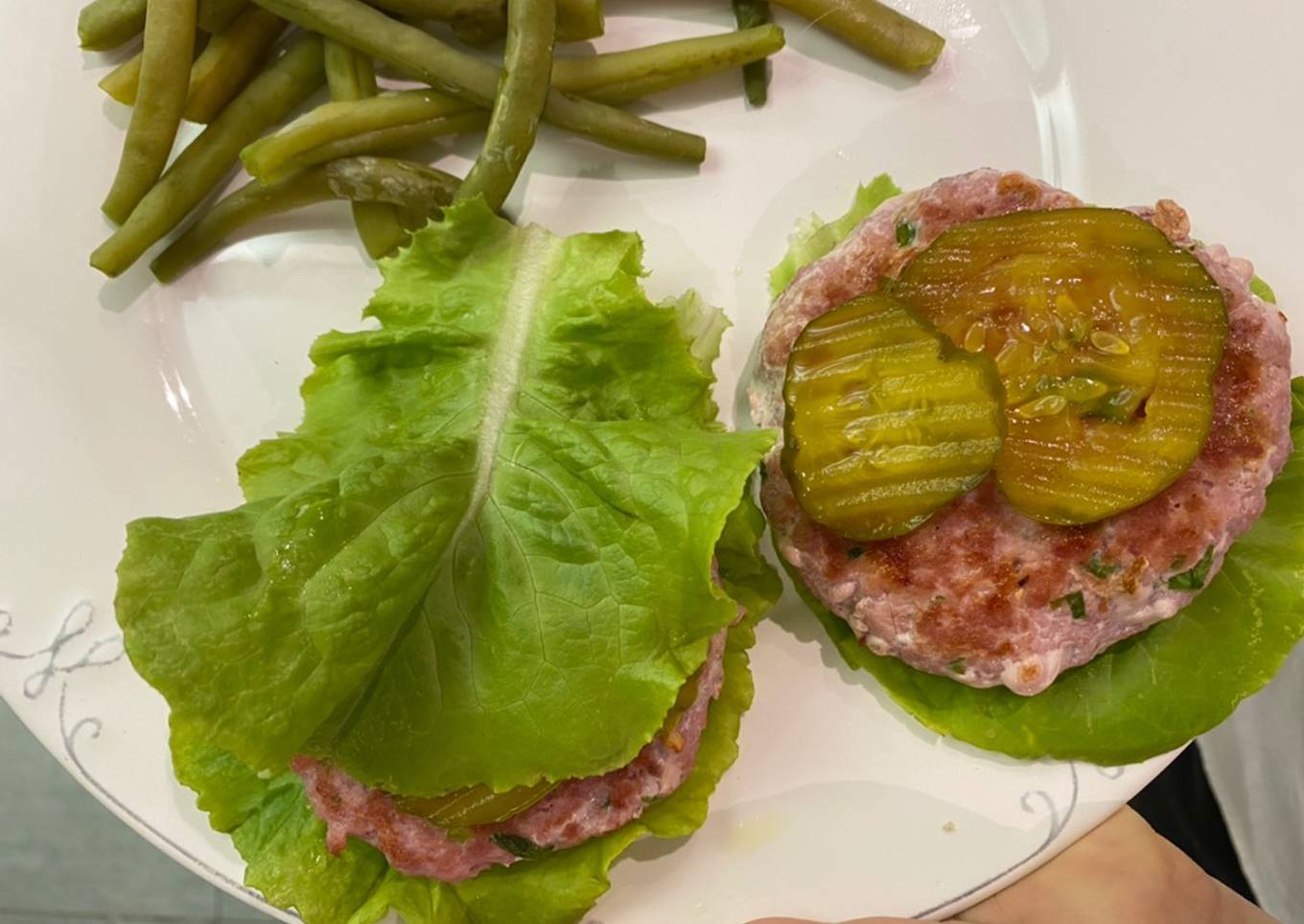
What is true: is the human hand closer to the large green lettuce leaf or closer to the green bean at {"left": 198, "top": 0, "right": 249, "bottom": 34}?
the large green lettuce leaf

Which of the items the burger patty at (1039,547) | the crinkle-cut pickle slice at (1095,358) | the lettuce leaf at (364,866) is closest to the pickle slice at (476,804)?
the lettuce leaf at (364,866)

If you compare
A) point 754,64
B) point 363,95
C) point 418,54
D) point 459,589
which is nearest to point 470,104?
point 418,54

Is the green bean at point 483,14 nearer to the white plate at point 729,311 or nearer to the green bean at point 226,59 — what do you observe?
the white plate at point 729,311

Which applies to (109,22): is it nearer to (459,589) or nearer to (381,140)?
(381,140)

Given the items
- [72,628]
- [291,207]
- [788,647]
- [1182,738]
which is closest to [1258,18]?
[1182,738]

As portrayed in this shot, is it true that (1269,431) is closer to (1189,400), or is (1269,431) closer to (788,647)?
(1189,400)

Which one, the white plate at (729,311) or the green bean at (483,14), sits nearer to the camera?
the white plate at (729,311)
